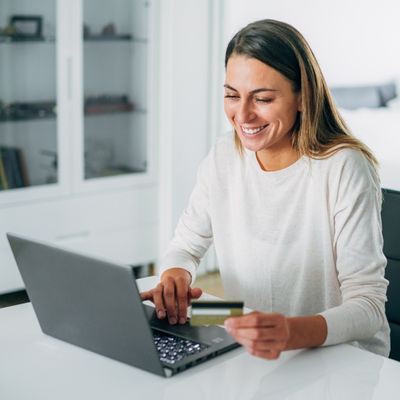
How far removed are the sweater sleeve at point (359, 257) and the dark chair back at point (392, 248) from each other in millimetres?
57

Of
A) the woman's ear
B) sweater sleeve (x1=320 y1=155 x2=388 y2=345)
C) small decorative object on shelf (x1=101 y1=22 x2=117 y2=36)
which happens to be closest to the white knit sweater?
sweater sleeve (x1=320 y1=155 x2=388 y2=345)

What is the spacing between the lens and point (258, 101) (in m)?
1.58

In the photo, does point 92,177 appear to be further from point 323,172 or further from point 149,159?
point 323,172

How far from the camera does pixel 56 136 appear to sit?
346 centimetres

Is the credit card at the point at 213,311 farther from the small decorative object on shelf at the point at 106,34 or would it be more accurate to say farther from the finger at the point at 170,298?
the small decorative object on shelf at the point at 106,34

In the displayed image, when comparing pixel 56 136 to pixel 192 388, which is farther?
pixel 56 136

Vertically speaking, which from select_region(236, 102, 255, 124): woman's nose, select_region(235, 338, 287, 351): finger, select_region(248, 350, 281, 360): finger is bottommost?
select_region(248, 350, 281, 360): finger

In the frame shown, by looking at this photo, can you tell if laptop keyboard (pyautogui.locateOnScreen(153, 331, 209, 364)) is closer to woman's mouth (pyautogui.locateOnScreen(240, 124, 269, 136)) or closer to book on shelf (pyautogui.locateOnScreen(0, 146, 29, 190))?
woman's mouth (pyautogui.locateOnScreen(240, 124, 269, 136))

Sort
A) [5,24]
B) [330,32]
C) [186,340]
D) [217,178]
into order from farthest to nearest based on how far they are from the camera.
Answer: [330,32] → [5,24] → [217,178] → [186,340]

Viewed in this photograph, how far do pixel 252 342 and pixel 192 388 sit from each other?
0.38 ft

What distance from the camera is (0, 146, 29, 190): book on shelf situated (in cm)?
337

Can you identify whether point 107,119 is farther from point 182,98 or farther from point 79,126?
point 182,98

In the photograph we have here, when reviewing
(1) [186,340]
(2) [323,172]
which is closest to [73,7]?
(2) [323,172]

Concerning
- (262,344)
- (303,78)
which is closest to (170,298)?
(262,344)
